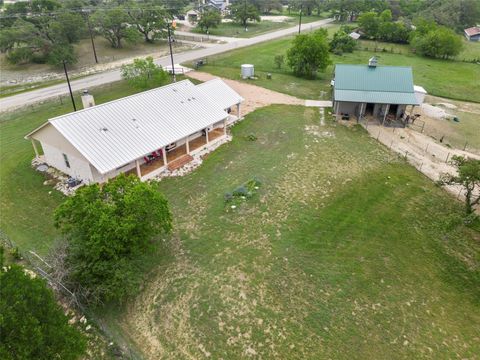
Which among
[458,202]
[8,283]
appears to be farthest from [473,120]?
[8,283]

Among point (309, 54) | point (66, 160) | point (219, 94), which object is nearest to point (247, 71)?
point (309, 54)

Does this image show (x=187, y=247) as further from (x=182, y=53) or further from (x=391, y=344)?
(x=182, y=53)

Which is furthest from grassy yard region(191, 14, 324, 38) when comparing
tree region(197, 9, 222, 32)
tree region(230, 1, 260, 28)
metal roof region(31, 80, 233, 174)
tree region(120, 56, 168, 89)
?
metal roof region(31, 80, 233, 174)

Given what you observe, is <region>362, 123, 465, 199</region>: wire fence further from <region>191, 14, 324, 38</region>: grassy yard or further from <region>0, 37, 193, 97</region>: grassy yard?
<region>191, 14, 324, 38</region>: grassy yard

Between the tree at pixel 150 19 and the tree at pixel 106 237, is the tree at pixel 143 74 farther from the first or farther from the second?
the tree at pixel 150 19

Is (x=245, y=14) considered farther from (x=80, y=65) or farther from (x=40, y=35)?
(x=40, y=35)

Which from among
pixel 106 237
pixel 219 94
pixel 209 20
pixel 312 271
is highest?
pixel 209 20
